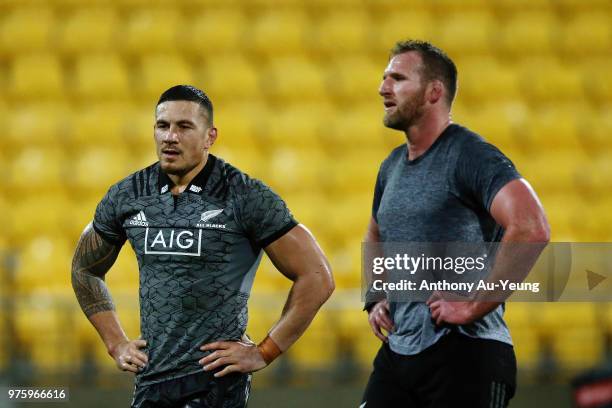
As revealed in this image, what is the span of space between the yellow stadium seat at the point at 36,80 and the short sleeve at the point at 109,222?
152 inches

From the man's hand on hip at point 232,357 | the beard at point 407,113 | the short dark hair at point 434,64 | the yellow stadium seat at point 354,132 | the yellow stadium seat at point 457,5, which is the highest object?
the yellow stadium seat at point 457,5

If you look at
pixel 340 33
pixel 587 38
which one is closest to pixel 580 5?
pixel 587 38

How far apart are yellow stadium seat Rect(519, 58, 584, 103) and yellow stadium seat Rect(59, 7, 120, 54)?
9.87ft

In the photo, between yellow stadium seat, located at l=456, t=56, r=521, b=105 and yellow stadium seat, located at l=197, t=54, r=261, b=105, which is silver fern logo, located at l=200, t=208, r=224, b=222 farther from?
yellow stadium seat, located at l=456, t=56, r=521, b=105

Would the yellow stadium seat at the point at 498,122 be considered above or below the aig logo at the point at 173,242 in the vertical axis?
above

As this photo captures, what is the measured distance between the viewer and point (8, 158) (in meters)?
6.88

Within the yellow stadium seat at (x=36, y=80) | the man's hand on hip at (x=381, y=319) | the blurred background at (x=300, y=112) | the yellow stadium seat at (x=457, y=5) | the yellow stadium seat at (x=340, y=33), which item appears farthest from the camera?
the yellow stadium seat at (x=457, y=5)

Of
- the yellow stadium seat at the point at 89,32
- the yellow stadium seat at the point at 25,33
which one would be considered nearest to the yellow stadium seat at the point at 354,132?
the yellow stadium seat at the point at 89,32

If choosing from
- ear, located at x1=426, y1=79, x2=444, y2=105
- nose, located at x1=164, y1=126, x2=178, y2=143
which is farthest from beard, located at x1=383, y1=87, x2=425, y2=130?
nose, located at x1=164, y1=126, x2=178, y2=143

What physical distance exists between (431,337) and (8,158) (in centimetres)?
445

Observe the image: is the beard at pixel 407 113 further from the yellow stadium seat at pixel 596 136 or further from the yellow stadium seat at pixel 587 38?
the yellow stadium seat at pixel 587 38

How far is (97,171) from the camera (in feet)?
21.7

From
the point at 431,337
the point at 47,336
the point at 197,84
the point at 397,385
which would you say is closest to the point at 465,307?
the point at 431,337

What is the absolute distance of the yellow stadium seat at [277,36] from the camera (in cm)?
736
